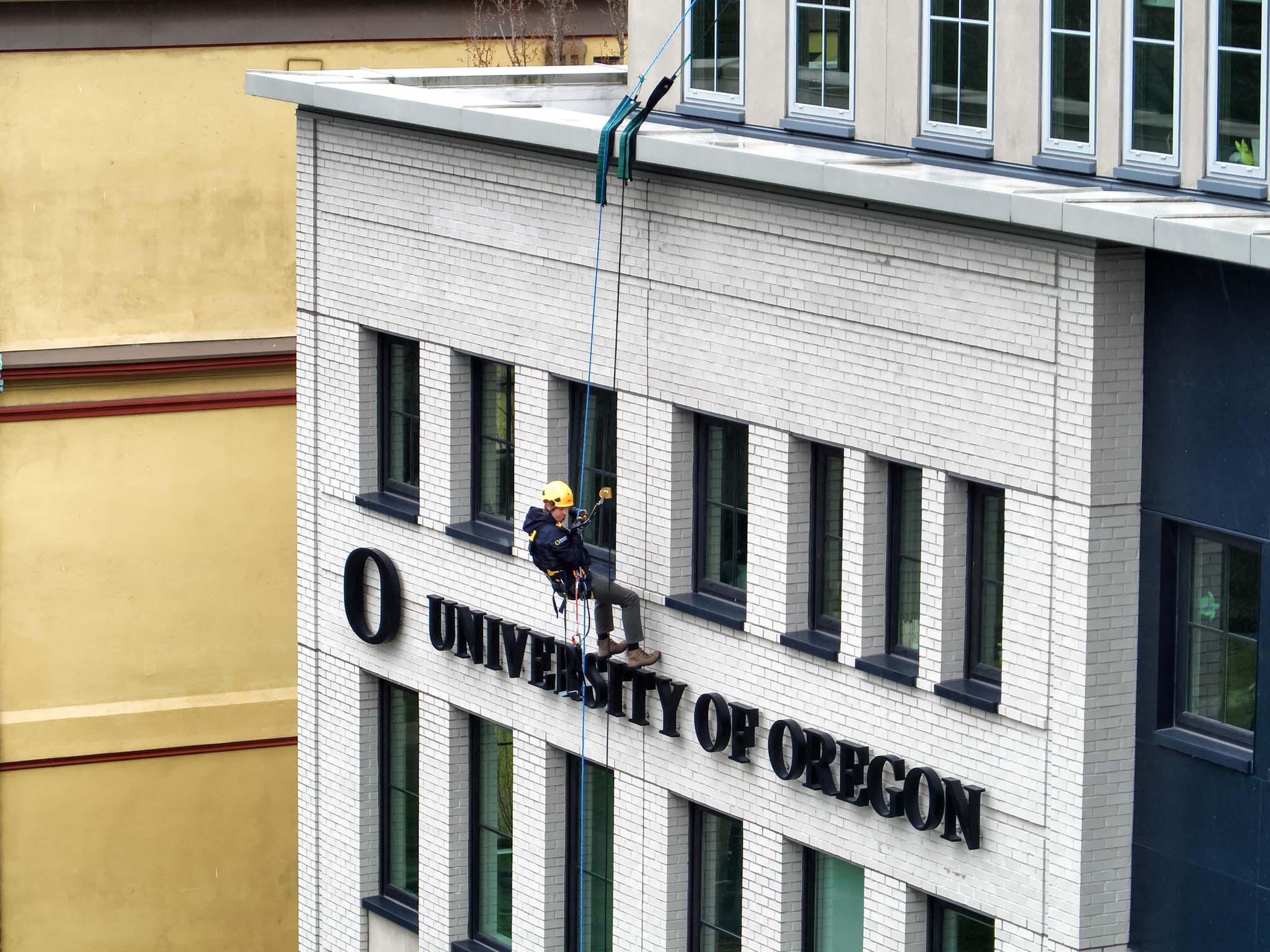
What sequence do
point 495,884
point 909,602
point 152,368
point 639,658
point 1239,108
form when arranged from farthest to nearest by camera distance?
1. point 152,368
2. point 495,884
3. point 639,658
4. point 909,602
5. point 1239,108

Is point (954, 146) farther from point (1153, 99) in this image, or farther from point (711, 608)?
point (711, 608)

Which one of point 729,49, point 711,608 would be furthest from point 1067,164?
point 729,49

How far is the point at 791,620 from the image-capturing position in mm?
20766

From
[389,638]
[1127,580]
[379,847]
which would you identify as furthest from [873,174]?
[379,847]

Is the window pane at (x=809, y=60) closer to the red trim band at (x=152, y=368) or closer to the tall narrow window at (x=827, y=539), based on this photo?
the tall narrow window at (x=827, y=539)

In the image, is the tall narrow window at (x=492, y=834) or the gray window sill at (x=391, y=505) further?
the gray window sill at (x=391, y=505)

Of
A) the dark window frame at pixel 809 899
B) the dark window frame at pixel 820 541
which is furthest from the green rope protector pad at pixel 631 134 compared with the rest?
the dark window frame at pixel 809 899

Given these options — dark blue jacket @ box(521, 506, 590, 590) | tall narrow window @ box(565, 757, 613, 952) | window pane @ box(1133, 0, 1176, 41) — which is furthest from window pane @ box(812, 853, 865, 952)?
window pane @ box(1133, 0, 1176, 41)

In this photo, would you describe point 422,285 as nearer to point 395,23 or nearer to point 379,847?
point 379,847

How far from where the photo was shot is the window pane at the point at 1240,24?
17.5 meters

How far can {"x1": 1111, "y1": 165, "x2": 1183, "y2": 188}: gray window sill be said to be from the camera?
18266 mm

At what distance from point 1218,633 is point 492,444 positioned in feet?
27.9

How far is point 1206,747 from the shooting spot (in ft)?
57.9

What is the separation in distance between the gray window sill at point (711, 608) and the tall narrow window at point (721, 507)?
0.08 meters
